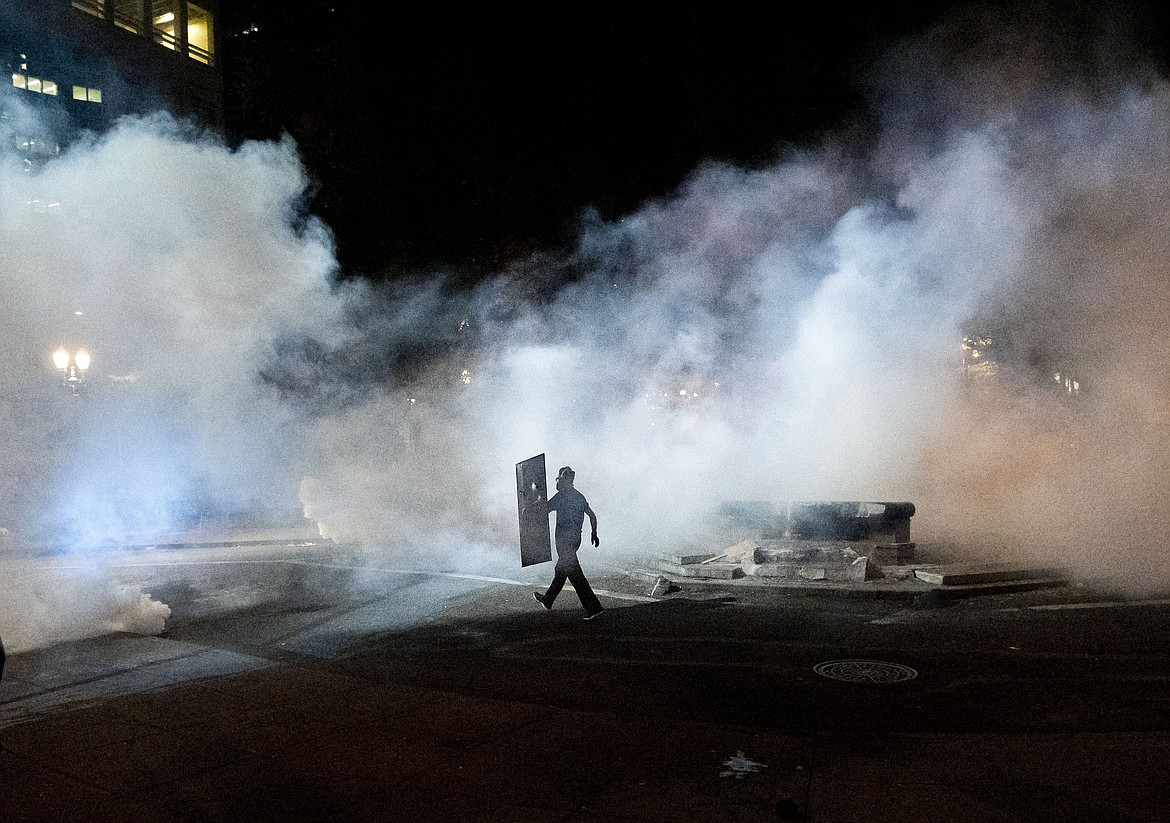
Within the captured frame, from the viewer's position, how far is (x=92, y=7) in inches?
858

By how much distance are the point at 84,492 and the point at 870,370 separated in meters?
12.6

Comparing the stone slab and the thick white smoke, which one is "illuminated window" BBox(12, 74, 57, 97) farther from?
the stone slab

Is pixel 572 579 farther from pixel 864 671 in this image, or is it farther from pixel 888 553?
pixel 888 553

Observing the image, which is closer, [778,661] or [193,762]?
→ [193,762]

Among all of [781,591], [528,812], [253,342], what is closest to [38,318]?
[253,342]

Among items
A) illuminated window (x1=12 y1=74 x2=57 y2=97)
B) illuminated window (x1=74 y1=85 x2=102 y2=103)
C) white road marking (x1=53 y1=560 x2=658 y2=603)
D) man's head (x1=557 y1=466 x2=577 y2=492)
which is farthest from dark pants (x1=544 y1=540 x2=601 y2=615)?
illuminated window (x1=12 y1=74 x2=57 y2=97)

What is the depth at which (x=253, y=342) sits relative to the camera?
A: 11.7m

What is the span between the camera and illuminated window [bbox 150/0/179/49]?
84.1 ft

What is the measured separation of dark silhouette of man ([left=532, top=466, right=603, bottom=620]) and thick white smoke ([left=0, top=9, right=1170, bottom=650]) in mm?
3678

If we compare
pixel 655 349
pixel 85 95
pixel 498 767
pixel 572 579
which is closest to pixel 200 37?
pixel 85 95

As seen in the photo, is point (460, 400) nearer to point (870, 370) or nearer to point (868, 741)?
point (870, 370)

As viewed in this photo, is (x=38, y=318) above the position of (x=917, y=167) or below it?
below

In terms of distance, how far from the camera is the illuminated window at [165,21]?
25625 mm

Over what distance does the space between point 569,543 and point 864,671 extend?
302 cm
